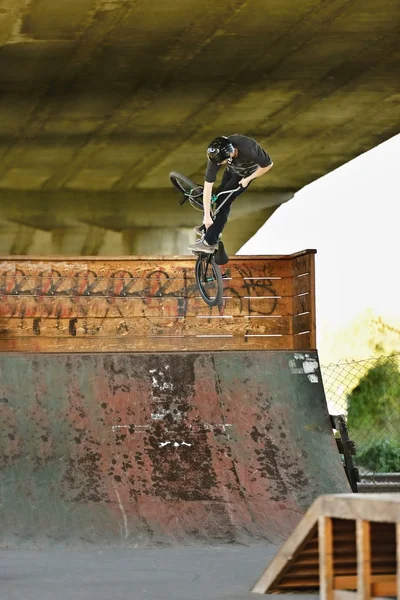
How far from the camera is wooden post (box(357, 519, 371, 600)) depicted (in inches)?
209

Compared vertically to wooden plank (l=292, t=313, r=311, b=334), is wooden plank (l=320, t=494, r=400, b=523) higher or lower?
lower

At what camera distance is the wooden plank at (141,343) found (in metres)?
14.5

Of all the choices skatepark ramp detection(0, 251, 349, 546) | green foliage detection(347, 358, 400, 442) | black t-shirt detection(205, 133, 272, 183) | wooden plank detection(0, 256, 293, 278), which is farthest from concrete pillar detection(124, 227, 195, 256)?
black t-shirt detection(205, 133, 272, 183)

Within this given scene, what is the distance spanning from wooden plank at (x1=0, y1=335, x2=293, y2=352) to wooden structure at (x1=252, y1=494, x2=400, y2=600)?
25.7 feet

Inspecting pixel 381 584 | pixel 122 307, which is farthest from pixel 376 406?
pixel 381 584

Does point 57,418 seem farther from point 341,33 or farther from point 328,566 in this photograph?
point 341,33

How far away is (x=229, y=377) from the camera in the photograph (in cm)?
1085

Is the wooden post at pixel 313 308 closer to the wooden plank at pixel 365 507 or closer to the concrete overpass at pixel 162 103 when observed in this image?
the wooden plank at pixel 365 507

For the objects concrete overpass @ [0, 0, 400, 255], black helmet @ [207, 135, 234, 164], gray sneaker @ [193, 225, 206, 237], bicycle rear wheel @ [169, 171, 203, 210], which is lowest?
gray sneaker @ [193, 225, 206, 237]

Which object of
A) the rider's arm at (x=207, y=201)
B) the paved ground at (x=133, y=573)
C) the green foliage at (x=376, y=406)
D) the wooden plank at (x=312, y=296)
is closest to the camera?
the paved ground at (x=133, y=573)

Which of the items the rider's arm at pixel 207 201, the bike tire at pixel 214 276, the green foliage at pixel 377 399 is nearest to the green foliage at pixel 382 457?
the green foliage at pixel 377 399

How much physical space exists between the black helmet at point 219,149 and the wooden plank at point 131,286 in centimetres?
395

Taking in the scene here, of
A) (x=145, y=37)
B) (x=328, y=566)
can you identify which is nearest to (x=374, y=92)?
(x=145, y=37)

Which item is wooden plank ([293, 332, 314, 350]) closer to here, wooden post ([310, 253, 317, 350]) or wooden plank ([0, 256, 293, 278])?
wooden post ([310, 253, 317, 350])
